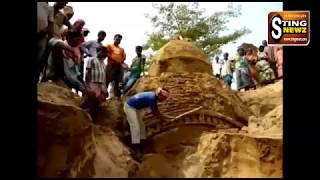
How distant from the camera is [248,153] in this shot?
7.36 m

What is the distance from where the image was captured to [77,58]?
7.86m

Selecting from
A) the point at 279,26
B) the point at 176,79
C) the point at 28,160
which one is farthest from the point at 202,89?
the point at 28,160

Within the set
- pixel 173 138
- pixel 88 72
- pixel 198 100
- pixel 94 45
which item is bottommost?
pixel 173 138

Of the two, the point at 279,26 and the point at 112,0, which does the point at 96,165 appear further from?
the point at 279,26

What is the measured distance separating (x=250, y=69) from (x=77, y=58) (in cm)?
326

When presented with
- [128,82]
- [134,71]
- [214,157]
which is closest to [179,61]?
[134,71]

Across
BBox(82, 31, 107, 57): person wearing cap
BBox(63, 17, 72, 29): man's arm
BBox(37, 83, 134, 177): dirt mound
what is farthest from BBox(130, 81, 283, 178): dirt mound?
BBox(63, 17, 72, 29): man's arm

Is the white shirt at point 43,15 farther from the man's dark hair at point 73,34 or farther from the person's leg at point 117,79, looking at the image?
the person's leg at point 117,79

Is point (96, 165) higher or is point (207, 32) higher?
point (207, 32)

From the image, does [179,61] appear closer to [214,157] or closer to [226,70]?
[226,70]

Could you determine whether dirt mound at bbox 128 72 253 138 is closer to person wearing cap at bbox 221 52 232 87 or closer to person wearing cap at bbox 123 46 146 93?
person wearing cap at bbox 123 46 146 93

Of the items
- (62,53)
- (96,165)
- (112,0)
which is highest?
(112,0)

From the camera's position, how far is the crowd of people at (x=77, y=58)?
7.08 m

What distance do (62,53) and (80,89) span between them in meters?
0.57
